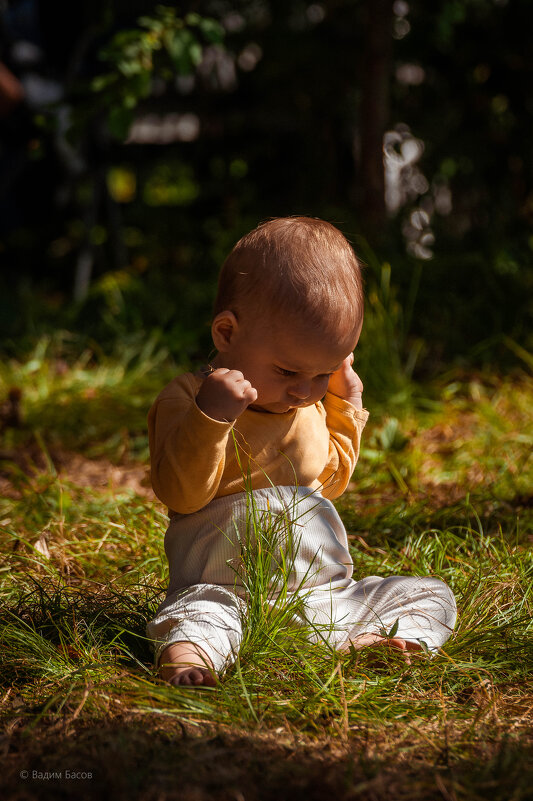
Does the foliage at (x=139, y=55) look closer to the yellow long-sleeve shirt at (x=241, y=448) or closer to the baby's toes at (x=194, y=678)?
the yellow long-sleeve shirt at (x=241, y=448)

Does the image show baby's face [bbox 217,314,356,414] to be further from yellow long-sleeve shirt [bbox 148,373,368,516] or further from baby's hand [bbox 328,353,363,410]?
baby's hand [bbox 328,353,363,410]

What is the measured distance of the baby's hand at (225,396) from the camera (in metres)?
1.52

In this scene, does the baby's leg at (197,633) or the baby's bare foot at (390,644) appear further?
the baby's bare foot at (390,644)

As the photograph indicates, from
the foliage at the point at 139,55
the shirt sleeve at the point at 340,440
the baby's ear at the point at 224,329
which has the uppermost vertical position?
the foliage at the point at 139,55

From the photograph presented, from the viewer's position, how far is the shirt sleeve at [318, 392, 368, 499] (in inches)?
74.9

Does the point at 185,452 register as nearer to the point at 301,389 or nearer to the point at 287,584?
the point at 301,389

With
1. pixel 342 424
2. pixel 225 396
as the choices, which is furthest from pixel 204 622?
pixel 342 424

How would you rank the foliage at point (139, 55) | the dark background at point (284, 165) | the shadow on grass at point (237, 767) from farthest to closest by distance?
1. the dark background at point (284, 165)
2. the foliage at point (139, 55)
3. the shadow on grass at point (237, 767)

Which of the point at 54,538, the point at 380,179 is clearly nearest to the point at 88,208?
the point at 380,179

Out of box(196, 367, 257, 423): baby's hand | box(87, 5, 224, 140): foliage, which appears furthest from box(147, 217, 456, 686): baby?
box(87, 5, 224, 140): foliage

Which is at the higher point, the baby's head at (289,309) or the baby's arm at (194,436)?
the baby's head at (289,309)

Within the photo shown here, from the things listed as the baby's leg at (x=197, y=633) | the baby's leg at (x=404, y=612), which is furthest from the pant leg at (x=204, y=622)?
the baby's leg at (x=404, y=612)

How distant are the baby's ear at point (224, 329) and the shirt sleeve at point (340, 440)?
379 mm

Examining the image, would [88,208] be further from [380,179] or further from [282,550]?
[282,550]
